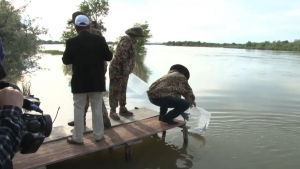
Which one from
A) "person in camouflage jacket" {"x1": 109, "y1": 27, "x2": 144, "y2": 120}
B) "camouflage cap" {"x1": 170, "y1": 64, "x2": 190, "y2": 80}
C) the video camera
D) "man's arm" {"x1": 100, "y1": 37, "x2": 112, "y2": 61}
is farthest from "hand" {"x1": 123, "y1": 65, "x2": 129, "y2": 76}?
the video camera

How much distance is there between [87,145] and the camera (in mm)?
3867

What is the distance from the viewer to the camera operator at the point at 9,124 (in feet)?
4.25

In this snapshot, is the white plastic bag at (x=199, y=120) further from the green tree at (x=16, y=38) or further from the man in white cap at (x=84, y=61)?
the green tree at (x=16, y=38)

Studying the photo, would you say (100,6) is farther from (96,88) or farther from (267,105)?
(96,88)

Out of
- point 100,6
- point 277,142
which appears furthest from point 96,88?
point 100,6

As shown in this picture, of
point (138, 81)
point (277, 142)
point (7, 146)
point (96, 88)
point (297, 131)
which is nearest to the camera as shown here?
point (7, 146)

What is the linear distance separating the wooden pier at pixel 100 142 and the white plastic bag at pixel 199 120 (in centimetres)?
64

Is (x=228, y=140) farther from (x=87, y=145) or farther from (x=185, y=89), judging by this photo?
(x=87, y=145)

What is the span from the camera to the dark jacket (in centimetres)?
354

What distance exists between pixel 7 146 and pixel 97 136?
2728 mm

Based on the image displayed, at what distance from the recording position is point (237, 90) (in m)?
10.6

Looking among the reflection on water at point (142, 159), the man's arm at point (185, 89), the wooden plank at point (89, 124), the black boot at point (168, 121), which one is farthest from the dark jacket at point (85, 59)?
the black boot at point (168, 121)

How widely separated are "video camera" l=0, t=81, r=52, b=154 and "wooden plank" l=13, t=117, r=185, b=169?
172 cm

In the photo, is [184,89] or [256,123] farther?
[256,123]
